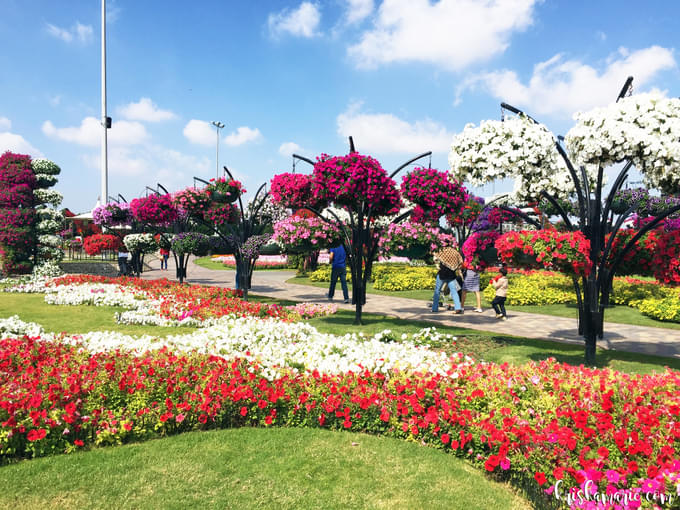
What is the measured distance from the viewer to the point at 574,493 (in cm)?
313

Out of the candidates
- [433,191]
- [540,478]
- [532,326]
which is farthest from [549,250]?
[532,326]

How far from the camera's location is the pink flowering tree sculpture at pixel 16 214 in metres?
19.9

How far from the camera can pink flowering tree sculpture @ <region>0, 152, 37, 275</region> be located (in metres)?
19.9

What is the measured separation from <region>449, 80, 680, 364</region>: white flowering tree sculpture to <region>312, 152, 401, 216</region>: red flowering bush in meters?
2.39

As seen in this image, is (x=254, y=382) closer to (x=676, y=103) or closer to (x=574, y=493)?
(x=574, y=493)

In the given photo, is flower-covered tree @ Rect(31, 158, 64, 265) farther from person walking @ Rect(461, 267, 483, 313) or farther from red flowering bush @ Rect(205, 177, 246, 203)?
person walking @ Rect(461, 267, 483, 313)

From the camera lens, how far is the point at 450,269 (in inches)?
474

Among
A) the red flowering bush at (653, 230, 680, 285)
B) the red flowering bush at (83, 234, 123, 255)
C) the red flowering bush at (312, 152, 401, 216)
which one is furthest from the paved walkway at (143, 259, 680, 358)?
the red flowering bush at (83, 234, 123, 255)

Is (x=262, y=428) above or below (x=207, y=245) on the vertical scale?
below

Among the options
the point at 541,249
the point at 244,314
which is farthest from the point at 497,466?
the point at 244,314

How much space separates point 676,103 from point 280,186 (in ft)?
24.1

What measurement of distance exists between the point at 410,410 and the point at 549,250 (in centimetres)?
277

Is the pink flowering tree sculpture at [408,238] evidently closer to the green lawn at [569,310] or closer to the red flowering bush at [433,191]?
the red flowering bush at [433,191]

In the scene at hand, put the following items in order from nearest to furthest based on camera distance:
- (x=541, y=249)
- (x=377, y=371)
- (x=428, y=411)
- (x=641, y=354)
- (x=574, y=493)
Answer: (x=574, y=493), (x=428, y=411), (x=377, y=371), (x=541, y=249), (x=641, y=354)
